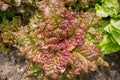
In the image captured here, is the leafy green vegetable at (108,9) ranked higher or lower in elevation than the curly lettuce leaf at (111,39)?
higher

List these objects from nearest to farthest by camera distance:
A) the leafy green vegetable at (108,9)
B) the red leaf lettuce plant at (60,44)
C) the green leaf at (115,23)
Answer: the red leaf lettuce plant at (60,44) → the green leaf at (115,23) → the leafy green vegetable at (108,9)

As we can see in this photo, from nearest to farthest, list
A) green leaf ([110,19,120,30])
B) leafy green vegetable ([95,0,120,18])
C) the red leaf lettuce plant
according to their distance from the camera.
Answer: the red leaf lettuce plant, green leaf ([110,19,120,30]), leafy green vegetable ([95,0,120,18])

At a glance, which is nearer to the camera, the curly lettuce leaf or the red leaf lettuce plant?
the red leaf lettuce plant

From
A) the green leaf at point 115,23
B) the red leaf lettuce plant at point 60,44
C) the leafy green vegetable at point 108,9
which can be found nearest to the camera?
the red leaf lettuce plant at point 60,44

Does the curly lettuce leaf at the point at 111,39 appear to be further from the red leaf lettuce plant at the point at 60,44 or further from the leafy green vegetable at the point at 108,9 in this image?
the red leaf lettuce plant at the point at 60,44

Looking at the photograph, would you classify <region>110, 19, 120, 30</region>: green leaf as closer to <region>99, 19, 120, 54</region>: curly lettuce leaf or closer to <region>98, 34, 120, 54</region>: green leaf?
<region>99, 19, 120, 54</region>: curly lettuce leaf

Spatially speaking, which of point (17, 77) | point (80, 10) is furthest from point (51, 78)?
point (80, 10)

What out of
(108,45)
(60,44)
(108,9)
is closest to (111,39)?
(108,45)

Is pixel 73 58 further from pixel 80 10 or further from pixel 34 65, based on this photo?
pixel 80 10

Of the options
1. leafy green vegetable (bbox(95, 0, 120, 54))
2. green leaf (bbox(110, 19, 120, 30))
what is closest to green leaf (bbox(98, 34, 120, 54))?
leafy green vegetable (bbox(95, 0, 120, 54))

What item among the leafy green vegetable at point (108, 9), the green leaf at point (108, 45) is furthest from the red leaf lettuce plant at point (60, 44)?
the leafy green vegetable at point (108, 9)

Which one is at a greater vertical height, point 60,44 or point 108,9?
point 108,9

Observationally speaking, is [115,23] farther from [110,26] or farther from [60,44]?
[60,44]

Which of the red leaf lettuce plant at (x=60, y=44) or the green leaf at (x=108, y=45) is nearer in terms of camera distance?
the red leaf lettuce plant at (x=60, y=44)
